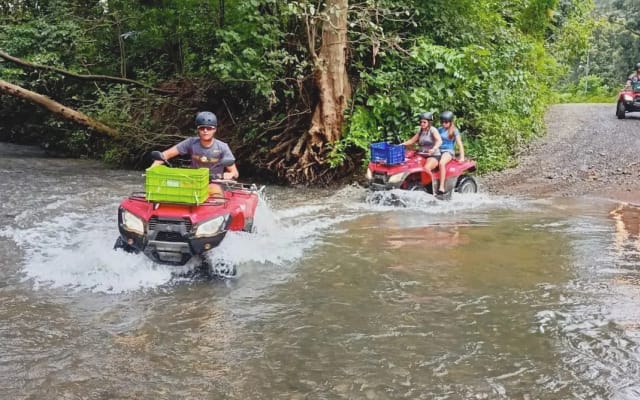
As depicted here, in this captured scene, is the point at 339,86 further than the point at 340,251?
Yes

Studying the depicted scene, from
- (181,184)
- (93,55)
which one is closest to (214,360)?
(181,184)

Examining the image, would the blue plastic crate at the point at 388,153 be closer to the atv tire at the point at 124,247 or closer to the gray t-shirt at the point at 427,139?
the gray t-shirt at the point at 427,139

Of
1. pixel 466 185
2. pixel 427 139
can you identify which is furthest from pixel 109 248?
pixel 466 185

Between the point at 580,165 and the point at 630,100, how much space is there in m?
6.38

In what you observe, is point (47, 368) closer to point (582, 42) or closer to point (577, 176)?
point (577, 176)

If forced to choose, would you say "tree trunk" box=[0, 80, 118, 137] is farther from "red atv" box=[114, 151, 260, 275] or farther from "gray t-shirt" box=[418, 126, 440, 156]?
"red atv" box=[114, 151, 260, 275]

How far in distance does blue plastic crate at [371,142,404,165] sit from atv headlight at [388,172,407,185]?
0.64 feet

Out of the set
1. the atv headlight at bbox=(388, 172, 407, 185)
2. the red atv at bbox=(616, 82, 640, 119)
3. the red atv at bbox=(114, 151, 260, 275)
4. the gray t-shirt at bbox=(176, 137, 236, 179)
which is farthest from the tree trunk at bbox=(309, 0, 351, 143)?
the red atv at bbox=(616, 82, 640, 119)

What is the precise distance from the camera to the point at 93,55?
18.9 metres

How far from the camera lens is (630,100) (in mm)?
18844

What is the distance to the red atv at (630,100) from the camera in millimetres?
18734

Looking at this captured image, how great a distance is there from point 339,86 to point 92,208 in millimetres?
5297

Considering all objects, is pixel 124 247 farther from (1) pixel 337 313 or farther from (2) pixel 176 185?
(1) pixel 337 313

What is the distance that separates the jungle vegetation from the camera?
13.1 m
